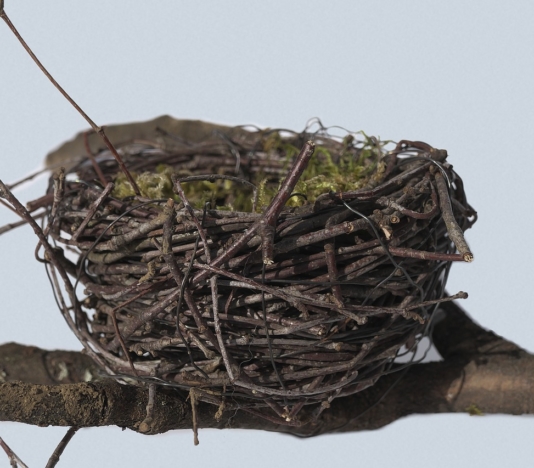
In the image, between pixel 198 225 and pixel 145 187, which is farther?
pixel 145 187

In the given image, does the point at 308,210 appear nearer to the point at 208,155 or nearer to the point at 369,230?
the point at 369,230

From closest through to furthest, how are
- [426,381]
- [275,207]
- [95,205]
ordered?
1. [275,207]
2. [95,205]
3. [426,381]

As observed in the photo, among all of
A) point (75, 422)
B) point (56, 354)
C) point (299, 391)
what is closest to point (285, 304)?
point (299, 391)

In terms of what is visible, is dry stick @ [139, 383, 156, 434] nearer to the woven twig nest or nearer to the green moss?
the woven twig nest

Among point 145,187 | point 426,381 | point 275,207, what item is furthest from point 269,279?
point 426,381

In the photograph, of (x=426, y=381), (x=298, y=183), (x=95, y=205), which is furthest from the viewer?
(x=426, y=381)

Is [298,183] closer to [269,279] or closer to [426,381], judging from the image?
[269,279]
